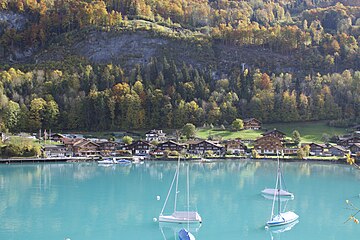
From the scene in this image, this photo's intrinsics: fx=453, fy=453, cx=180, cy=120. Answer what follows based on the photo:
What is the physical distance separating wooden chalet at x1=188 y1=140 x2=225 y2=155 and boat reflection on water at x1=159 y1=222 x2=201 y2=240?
1067 inches

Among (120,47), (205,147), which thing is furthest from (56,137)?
(120,47)

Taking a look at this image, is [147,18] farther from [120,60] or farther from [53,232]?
[53,232]

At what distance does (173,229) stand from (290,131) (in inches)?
1443

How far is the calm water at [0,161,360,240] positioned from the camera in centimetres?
2009

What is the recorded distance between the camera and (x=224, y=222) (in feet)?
70.1

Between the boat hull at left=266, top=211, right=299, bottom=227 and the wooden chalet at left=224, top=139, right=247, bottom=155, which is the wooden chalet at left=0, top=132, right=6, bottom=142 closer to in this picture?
the wooden chalet at left=224, top=139, right=247, bottom=155

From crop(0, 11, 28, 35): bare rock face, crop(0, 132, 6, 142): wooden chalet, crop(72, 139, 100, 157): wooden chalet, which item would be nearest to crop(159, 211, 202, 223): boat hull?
crop(72, 139, 100, 157): wooden chalet

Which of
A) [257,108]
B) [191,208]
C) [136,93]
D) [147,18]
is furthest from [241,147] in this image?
[147,18]

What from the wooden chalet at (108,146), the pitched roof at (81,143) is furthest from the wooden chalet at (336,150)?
the pitched roof at (81,143)

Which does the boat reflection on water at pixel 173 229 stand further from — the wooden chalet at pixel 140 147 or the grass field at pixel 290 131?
the grass field at pixel 290 131

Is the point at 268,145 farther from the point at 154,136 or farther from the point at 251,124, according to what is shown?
the point at 154,136

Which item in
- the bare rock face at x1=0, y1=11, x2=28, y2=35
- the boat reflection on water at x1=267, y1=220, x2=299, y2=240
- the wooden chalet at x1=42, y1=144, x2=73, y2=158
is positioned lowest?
the boat reflection on water at x1=267, y1=220, x2=299, y2=240

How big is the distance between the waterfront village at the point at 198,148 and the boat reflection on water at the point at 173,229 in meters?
24.5

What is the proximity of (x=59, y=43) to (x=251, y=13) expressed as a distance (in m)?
40.2
